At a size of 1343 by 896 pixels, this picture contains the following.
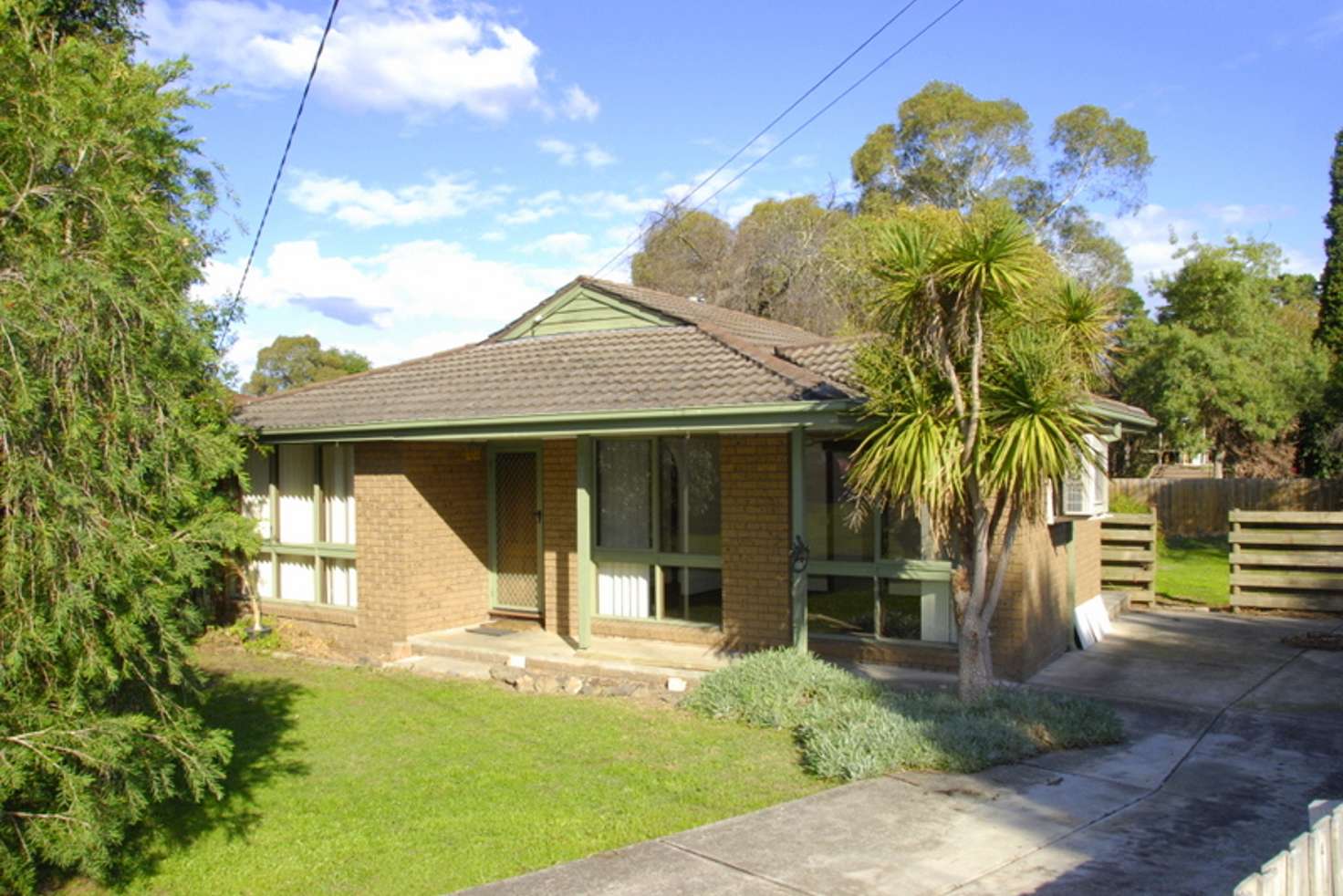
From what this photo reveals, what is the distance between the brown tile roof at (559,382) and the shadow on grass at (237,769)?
3254mm

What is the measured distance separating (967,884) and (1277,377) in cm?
3015

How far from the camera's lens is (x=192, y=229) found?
612cm

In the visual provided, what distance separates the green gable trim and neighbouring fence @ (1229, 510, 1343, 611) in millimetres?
8266

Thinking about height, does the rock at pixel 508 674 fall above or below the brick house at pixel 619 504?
below

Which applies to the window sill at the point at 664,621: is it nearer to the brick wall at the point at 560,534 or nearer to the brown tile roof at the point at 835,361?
the brick wall at the point at 560,534

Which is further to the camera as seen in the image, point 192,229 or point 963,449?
point 963,449

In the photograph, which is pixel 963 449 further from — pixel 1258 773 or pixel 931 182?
pixel 931 182

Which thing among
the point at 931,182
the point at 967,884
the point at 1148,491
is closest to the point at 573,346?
the point at 967,884

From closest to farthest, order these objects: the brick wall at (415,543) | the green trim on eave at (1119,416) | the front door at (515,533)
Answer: the green trim on eave at (1119,416) < the brick wall at (415,543) < the front door at (515,533)

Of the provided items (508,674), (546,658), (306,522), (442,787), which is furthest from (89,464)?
(306,522)

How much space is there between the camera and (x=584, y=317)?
548 inches

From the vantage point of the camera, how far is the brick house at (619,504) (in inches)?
394

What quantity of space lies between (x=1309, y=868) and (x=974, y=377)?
14.6ft

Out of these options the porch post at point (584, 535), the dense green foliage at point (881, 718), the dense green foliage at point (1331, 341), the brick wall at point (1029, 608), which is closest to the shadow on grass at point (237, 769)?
the porch post at point (584, 535)
